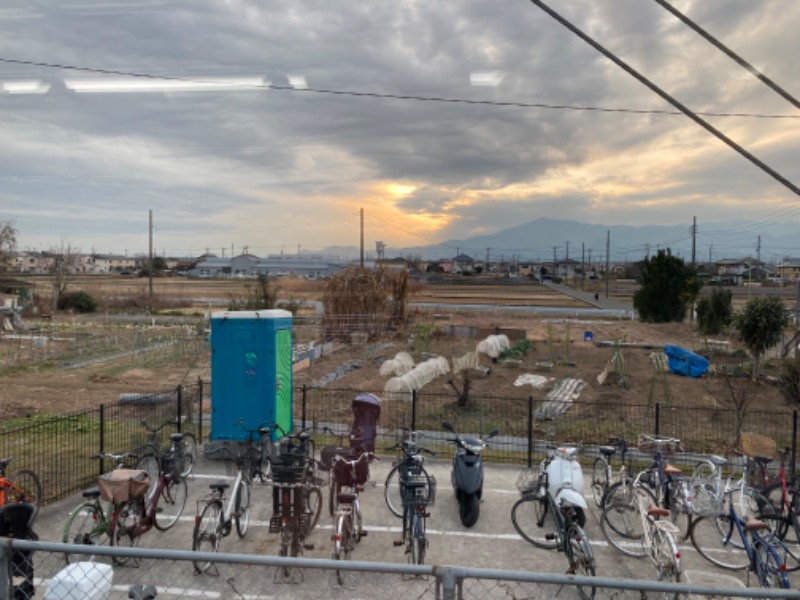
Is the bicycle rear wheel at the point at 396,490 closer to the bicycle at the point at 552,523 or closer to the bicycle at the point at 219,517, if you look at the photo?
the bicycle at the point at 552,523

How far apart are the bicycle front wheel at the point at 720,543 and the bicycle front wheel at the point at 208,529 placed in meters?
4.94

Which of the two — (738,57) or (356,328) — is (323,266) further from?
(738,57)

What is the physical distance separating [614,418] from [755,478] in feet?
18.5

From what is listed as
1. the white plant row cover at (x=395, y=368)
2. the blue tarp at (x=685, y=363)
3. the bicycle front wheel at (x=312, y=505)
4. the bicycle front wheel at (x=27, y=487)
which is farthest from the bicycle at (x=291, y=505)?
the blue tarp at (x=685, y=363)

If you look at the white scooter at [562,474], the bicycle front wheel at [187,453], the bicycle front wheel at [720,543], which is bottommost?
the bicycle front wheel at [720,543]

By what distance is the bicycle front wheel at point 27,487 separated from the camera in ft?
21.7

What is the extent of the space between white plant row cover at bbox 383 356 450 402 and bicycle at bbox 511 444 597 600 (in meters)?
6.58

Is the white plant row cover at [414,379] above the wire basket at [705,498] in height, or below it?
below

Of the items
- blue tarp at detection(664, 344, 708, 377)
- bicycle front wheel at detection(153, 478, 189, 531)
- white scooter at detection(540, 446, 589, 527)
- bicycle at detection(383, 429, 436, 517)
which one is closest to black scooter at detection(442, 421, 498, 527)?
bicycle at detection(383, 429, 436, 517)

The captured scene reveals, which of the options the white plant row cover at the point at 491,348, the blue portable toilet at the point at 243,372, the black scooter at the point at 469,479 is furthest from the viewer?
the white plant row cover at the point at 491,348

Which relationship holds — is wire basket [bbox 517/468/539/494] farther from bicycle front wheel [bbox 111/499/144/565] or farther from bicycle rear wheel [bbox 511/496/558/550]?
bicycle front wheel [bbox 111/499/144/565]

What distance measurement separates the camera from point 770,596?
9.77 ft

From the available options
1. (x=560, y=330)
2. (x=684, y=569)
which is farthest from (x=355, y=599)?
(x=560, y=330)

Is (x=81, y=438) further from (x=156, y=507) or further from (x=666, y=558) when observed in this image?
(x=666, y=558)
